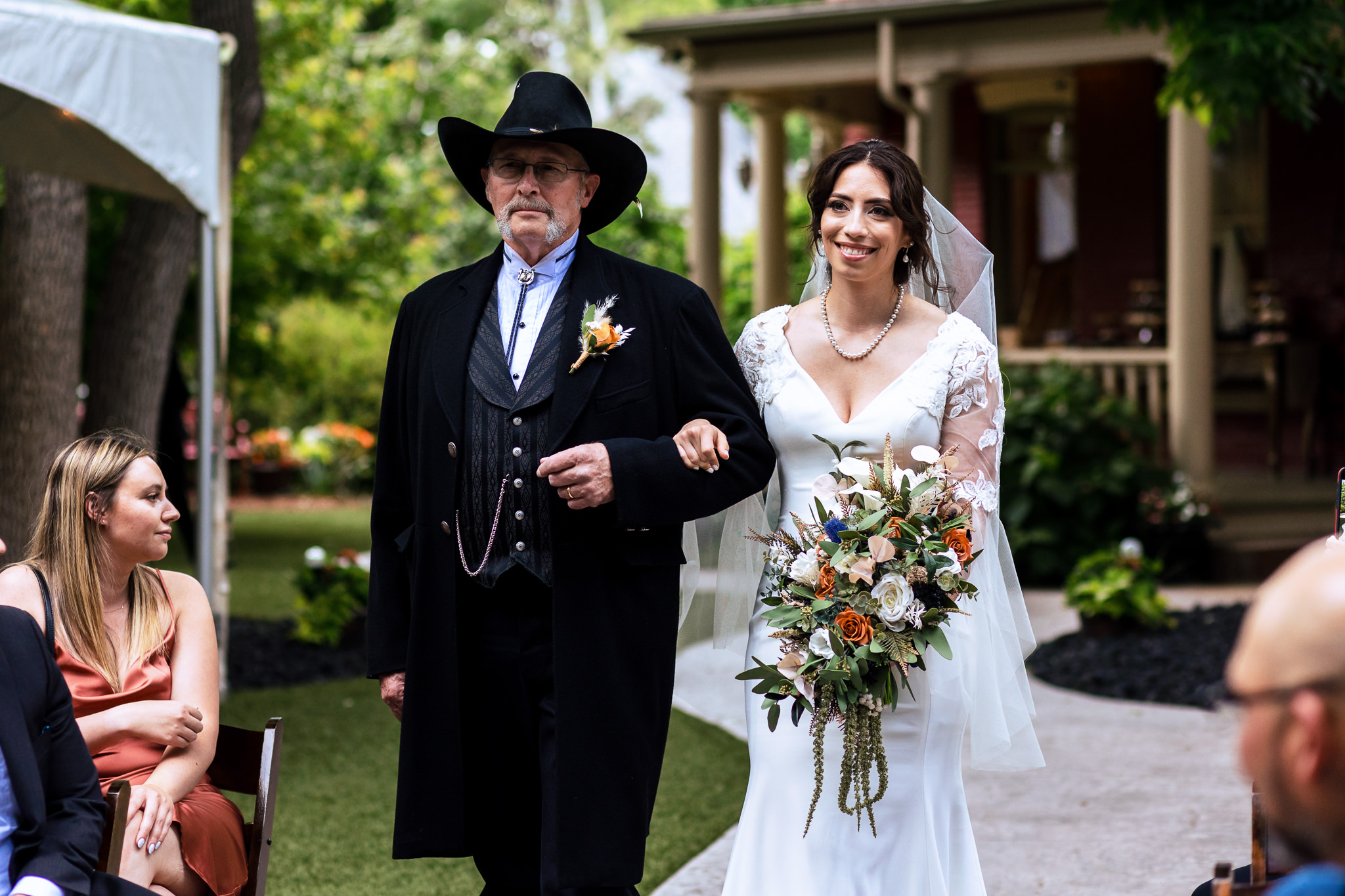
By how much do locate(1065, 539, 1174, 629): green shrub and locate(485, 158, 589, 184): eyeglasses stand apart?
18.7ft

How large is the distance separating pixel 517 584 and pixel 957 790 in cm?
123

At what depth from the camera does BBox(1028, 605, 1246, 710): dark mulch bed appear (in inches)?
288

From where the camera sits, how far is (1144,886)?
4531mm

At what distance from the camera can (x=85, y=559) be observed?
10.7 ft

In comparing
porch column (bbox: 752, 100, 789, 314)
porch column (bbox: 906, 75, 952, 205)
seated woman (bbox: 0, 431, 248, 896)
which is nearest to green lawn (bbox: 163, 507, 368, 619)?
porch column (bbox: 752, 100, 789, 314)

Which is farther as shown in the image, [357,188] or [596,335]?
[357,188]

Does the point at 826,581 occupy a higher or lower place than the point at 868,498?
lower

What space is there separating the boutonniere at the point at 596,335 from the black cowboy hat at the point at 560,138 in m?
0.36

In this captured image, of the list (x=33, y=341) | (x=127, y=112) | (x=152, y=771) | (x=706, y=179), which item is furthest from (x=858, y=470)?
(x=706, y=179)

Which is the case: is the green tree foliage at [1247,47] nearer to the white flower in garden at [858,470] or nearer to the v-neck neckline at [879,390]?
the v-neck neckline at [879,390]

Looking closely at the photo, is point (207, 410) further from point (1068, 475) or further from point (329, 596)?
point (1068, 475)

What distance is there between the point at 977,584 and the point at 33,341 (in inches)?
211

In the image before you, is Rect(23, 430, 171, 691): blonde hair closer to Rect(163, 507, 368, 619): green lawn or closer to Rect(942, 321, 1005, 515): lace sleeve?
Rect(942, 321, 1005, 515): lace sleeve

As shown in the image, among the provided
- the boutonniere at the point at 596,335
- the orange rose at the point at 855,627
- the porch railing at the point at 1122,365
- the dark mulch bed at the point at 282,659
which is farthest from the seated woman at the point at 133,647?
the porch railing at the point at 1122,365
